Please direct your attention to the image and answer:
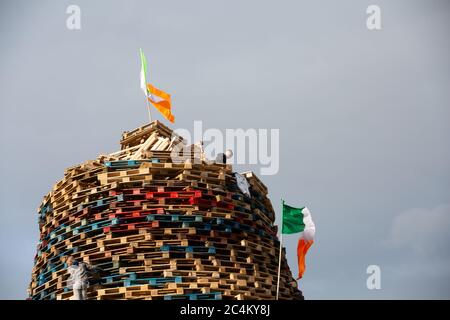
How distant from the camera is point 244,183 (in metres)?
76.4

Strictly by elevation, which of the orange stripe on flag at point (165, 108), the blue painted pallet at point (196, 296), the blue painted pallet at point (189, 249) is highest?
the orange stripe on flag at point (165, 108)

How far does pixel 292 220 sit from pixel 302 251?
2161mm

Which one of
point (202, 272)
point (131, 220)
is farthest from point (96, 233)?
point (202, 272)

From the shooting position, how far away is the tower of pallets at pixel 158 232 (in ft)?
230

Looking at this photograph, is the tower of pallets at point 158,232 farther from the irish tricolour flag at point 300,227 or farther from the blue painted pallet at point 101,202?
the irish tricolour flag at point 300,227

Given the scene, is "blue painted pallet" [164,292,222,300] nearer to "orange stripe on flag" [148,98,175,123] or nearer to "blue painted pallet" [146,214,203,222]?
"blue painted pallet" [146,214,203,222]

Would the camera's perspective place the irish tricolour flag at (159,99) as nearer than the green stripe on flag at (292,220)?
No

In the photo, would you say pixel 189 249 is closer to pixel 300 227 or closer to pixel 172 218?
pixel 172 218

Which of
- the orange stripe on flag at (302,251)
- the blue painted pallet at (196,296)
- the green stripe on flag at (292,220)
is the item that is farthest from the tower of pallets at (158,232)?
the green stripe on flag at (292,220)

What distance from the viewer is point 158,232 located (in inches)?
2820

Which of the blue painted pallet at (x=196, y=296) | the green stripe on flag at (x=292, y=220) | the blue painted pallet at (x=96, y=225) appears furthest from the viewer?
the green stripe on flag at (x=292, y=220)

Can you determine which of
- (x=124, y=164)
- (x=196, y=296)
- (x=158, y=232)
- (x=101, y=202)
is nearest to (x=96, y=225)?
(x=101, y=202)
